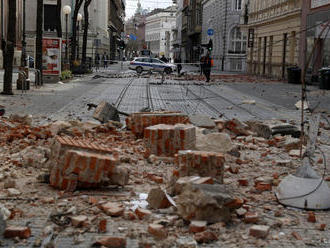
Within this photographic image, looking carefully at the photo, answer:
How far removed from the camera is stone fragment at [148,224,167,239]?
15.9 feet

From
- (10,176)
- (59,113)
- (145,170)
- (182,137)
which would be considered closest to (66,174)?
(10,176)

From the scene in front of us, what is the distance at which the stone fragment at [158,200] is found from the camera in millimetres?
5641

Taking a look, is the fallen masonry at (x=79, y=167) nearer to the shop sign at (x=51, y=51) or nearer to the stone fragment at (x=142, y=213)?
the stone fragment at (x=142, y=213)

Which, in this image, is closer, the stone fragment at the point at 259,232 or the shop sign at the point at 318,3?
the stone fragment at the point at 259,232

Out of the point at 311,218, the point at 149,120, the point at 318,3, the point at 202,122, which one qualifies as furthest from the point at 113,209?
the point at 318,3

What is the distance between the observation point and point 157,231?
4859mm

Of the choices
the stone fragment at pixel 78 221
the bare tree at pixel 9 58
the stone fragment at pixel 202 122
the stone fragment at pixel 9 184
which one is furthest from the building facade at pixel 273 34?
the stone fragment at pixel 78 221

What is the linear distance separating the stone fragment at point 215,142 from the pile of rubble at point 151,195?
0.05ft

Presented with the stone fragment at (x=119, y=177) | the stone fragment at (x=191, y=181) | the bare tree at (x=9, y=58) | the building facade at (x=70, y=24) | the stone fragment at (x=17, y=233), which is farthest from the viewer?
the building facade at (x=70, y=24)

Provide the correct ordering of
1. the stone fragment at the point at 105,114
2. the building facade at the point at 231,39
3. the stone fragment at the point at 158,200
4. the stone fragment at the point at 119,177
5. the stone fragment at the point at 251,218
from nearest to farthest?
the stone fragment at the point at 251,218 < the stone fragment at the point at 158,200 < the stone fragment at the point at 119,177 < the stone fragment at the point at 105,114 < the building facade at the point at 231,39

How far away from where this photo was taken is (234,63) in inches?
2586

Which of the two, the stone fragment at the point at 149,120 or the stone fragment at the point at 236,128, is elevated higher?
the stone fragment at the point at 149,120

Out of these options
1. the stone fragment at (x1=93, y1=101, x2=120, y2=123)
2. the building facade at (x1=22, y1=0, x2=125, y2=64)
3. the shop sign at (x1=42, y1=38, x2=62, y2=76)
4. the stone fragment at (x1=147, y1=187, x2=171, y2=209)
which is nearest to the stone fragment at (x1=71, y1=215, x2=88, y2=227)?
the stone fragment at (x1=147, y1=187, x2=171, y2=209)

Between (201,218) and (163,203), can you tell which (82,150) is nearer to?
(163,203)
